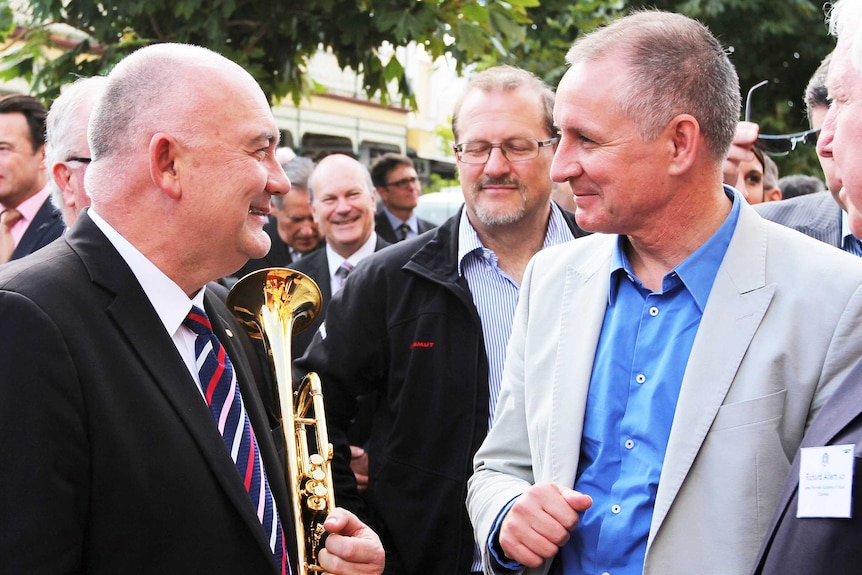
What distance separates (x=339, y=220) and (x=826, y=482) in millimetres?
5051

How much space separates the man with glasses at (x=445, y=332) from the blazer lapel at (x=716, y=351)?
1384 millimetres

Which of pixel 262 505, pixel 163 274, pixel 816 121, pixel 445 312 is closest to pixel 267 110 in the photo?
pixel 163 274

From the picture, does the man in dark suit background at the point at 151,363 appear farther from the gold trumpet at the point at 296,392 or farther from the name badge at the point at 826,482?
the name badge at the point at 826,482

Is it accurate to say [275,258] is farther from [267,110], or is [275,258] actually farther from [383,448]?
→ [267,110]

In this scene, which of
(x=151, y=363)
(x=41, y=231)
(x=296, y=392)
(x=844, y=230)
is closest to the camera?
(x=151, y=363)

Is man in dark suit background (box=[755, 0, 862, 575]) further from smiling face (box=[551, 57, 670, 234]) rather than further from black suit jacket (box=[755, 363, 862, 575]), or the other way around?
smiling face (box=[551, 57, 670, 234])

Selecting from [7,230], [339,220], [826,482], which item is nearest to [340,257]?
[339,220]

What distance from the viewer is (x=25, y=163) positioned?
5.32 m

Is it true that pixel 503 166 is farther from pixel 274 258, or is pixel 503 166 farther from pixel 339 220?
pixel 274 258

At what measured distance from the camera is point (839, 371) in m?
2.39

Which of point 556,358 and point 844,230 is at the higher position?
point 556,358

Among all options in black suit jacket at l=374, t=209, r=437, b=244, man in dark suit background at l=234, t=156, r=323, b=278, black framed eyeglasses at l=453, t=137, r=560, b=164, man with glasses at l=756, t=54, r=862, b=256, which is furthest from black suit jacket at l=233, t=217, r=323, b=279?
man with glasses at l=756, t=54, r=862, b=256

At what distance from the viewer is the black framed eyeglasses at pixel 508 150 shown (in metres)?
Answer: 4.16

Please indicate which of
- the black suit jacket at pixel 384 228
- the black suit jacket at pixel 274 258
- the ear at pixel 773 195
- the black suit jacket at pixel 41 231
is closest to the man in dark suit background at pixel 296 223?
the black suit jacket at pixel 274 258
